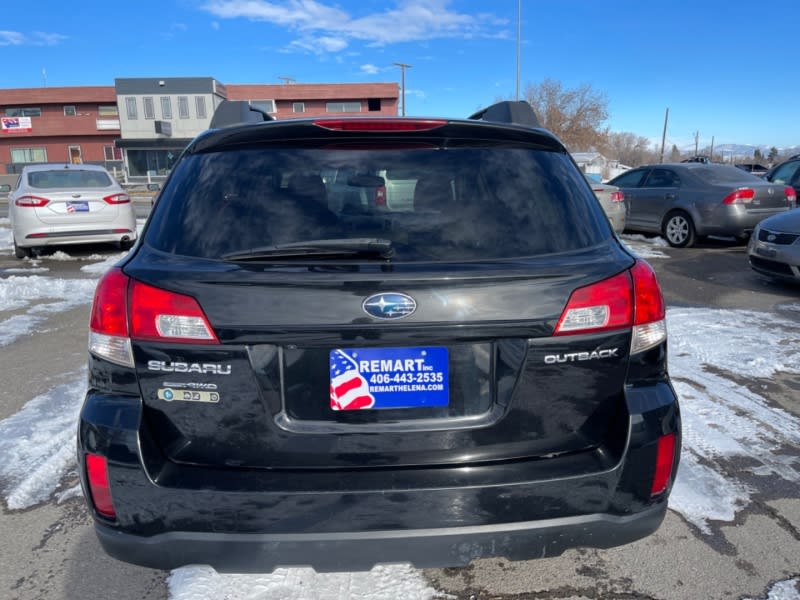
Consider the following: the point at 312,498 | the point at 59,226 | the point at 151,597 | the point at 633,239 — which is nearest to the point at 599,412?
the point at 312,498

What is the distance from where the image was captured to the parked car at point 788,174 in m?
12.0

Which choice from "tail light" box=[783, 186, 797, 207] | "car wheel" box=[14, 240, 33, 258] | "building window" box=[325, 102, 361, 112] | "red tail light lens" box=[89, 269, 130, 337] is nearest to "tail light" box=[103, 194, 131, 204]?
"car wheel" box=[14, 240, 33, 258]

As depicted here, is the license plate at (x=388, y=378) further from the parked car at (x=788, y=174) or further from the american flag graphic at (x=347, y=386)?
the parked car at (x=788, y=174)

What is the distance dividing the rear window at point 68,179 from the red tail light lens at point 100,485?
9.77 metres

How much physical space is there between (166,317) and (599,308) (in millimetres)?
1336

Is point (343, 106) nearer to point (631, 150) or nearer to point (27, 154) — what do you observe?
point (27, 154)

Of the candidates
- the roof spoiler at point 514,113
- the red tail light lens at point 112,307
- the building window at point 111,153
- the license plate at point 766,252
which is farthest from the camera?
the building window at point 111,153

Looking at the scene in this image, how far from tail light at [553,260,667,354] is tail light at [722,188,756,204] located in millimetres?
10249

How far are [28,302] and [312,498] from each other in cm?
700

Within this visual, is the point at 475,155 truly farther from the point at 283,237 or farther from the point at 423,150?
the point at 283,237

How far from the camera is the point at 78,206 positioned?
981 cm

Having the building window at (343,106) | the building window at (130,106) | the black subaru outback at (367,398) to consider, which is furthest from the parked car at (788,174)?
the building window at (130,106)

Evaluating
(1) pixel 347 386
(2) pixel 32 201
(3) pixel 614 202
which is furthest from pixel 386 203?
(3) pixel 614 202

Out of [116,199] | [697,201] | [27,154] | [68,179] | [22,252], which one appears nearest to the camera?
[116,199]
